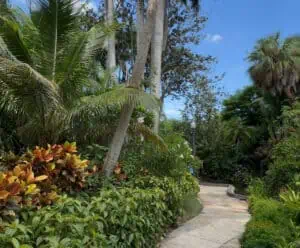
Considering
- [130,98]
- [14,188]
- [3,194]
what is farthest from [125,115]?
[3,194]

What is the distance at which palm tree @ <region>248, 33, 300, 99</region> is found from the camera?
53.9ft

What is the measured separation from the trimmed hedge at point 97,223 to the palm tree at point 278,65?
1227 cm

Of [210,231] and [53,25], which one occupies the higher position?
[53,25]

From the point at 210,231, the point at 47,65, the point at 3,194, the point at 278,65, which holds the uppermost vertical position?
the point at 278,65

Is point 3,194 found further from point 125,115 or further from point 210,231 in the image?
point 210,231

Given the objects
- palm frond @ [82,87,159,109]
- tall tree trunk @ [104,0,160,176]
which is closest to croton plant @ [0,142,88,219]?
palm frond @ [82,87,159,109]

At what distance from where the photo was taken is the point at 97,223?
3.52 meters

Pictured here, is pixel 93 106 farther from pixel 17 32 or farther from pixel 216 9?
pixel 216 9

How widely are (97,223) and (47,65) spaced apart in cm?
351

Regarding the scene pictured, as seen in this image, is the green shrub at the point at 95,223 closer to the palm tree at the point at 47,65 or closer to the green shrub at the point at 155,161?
the green shrub at the point at 155,161

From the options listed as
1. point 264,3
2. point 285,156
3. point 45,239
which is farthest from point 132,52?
point 45,239

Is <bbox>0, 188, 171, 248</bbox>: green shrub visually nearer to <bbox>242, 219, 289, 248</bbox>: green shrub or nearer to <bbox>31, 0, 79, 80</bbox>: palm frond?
<bbox>242, 219, 289, 248</bbox>: green shrub

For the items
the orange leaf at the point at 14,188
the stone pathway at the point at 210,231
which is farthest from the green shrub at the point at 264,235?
the orange leaf at the point at 14,188

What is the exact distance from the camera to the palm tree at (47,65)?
18.7 feet
